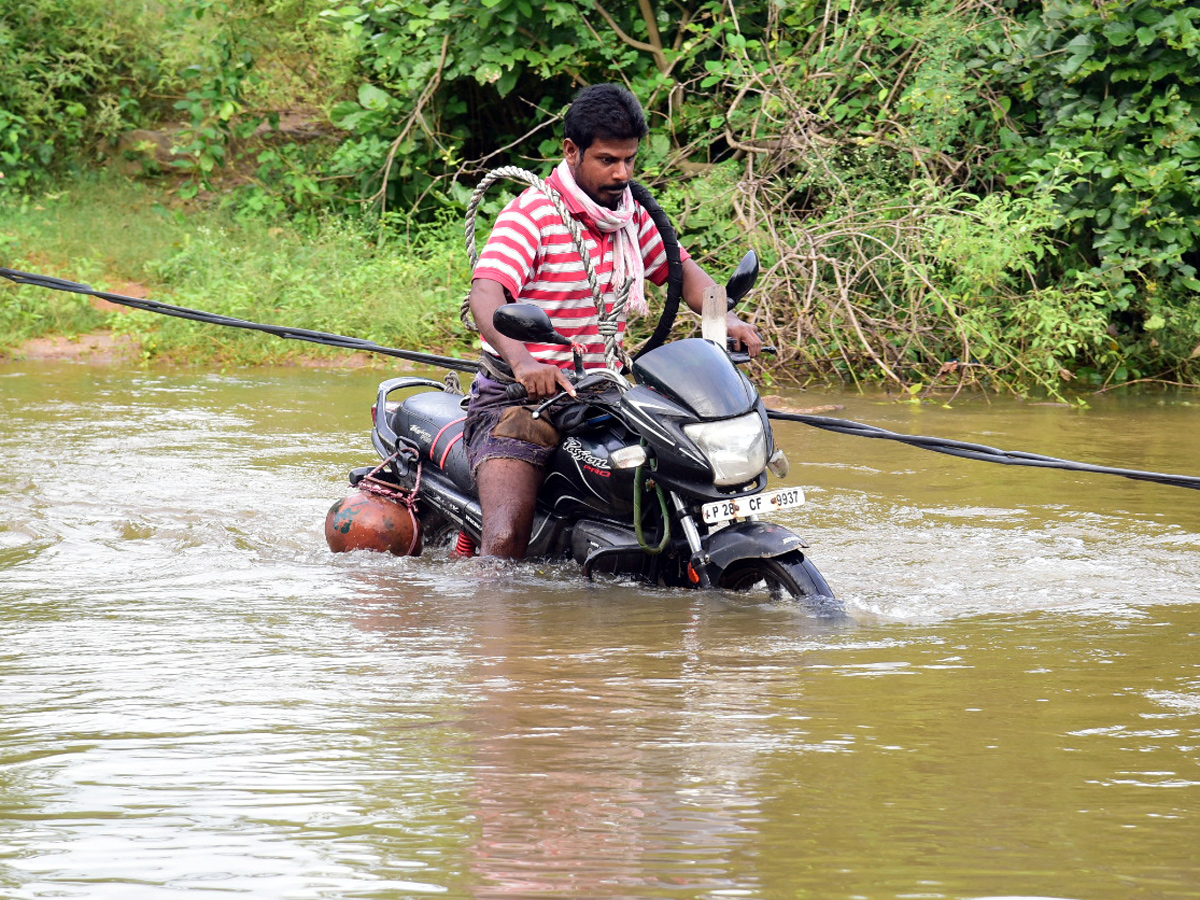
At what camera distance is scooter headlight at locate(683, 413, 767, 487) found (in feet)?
14.9

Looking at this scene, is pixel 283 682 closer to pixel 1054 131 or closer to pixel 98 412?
pixel 98 412

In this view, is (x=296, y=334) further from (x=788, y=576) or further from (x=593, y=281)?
(x=788, y=576)

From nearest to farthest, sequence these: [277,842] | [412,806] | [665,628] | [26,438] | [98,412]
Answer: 1. [277,842]
2. [412,806]
3. [665,628]
4. [26,438]
5. [98,412]

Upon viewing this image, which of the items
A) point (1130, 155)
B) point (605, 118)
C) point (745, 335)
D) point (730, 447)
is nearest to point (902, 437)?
point (730, 447)

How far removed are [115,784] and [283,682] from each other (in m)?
0.82

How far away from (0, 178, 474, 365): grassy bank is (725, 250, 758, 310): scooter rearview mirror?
6123mm

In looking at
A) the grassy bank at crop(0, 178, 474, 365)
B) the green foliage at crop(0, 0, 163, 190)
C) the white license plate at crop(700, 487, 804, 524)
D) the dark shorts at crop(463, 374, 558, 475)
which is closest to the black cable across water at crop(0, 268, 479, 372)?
the dark shorts at crop(463, 374, 558, 475)

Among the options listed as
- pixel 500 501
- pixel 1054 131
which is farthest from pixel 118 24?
pixel 500 501

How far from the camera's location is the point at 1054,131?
34.5 ft

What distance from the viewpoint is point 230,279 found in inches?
487

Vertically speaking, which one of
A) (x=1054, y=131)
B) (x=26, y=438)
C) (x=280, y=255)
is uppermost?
(x=1054, y=131)

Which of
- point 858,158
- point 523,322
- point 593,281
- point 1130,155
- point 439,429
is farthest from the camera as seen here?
point 858,158

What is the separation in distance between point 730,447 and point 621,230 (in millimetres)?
1066

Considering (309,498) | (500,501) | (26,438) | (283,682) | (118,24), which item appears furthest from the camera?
(118,24)
